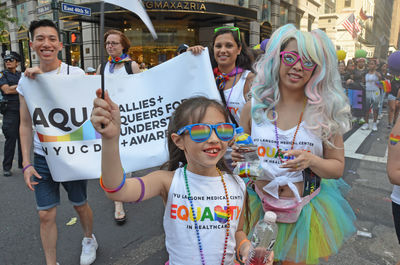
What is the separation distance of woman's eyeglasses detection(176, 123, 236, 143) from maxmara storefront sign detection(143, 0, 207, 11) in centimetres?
1493

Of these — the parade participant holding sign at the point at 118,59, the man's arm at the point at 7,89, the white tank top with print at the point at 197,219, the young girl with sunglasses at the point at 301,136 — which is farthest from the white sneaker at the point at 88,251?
the man's arm at the point at 7,89

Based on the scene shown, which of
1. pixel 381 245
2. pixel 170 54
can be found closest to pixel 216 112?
pixel 381 245

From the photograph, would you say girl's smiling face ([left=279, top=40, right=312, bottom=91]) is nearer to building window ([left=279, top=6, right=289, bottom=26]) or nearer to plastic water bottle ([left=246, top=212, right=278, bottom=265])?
plastic water bottle ([left=246, top=212, right=278, bottom=265])

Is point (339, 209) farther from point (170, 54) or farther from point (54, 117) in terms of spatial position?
point (170, 54)

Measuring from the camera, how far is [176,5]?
15062 millimetres

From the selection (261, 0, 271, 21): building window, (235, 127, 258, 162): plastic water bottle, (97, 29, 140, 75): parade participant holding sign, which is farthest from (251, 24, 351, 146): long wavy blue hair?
(261, 0, 271, 21): building window

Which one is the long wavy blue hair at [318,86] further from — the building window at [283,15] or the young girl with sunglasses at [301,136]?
the building window at [283,15]

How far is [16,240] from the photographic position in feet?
10.9

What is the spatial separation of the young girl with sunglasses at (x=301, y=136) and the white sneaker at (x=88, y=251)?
184 cm

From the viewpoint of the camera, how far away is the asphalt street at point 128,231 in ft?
9.71

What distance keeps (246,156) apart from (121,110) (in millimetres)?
1460

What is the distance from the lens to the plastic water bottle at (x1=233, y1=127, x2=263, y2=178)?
5.64ft

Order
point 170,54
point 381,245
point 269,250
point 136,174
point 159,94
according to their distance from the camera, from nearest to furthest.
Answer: point 269,250 → point 159,94 → point 381,245 → point 136,174 → point 170,54

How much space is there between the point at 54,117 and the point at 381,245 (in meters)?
3.52
